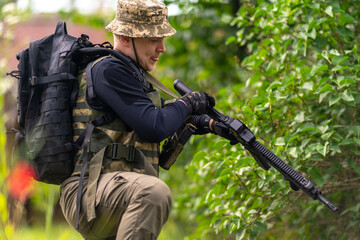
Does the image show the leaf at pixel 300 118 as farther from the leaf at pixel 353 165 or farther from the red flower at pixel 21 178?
the red flower at pixel 21 178

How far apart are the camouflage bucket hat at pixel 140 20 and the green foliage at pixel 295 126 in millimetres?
1043

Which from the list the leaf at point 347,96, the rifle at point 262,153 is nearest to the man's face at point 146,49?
the rifle at point 262,153

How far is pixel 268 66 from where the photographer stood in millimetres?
4059

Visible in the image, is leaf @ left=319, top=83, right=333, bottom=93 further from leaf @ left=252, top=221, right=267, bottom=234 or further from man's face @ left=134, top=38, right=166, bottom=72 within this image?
man's face @ left=134, top=38, right=166, bottom=72

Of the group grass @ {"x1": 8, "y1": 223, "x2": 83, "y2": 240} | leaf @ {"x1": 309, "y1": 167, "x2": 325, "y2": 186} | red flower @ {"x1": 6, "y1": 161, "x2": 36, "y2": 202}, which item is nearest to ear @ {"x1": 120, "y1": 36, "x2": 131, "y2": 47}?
red flower @ {"x1": 6, "y1": 161, "x2": 36, "y2": 202}

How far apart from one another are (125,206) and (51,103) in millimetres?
655

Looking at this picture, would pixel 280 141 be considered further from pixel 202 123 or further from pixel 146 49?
pixel 146 49

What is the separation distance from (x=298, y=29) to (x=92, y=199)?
2327 millimetres

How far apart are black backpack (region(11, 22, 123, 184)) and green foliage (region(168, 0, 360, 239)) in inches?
51.4

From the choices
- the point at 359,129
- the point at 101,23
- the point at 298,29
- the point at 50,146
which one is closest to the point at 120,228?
the point at 50,146

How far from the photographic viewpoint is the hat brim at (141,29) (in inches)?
116

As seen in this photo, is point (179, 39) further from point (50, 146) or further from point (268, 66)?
point (50, 146)

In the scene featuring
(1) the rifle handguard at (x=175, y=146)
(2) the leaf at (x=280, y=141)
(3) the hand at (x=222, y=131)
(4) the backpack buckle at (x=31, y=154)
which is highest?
(4) the backpack buckle at (x=31, y=154)

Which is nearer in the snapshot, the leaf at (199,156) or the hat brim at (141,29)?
→ the hat brim at (141,29)
